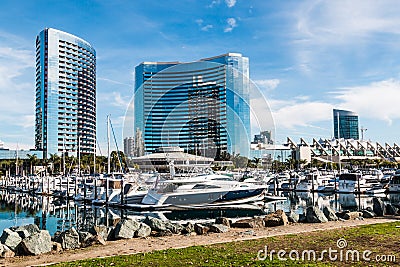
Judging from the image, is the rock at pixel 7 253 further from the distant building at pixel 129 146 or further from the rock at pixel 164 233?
the distant building at pixel 129 146

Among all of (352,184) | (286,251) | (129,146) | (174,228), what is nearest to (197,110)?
(129,146)

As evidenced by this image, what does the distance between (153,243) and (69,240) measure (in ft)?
11.2

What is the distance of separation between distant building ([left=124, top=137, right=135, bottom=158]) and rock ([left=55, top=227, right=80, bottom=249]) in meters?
44.1

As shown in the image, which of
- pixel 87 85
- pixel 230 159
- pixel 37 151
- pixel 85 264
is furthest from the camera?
pixel 87 85

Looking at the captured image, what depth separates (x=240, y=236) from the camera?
18750mm

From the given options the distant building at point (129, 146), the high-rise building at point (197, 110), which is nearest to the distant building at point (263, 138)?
the high-rise building at point (197, 110)

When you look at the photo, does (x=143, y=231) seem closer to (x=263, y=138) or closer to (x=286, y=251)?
(x=286, y=251)

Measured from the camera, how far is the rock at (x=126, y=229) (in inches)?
750

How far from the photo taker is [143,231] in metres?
19.8

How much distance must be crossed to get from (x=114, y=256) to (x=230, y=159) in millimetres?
42912

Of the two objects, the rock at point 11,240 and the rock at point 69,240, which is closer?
the rock at point 11,240

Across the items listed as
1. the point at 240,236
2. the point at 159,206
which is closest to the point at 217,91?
the point at 159,206

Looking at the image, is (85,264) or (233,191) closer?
(85,264)

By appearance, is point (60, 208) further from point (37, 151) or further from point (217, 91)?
point (37, 151)
